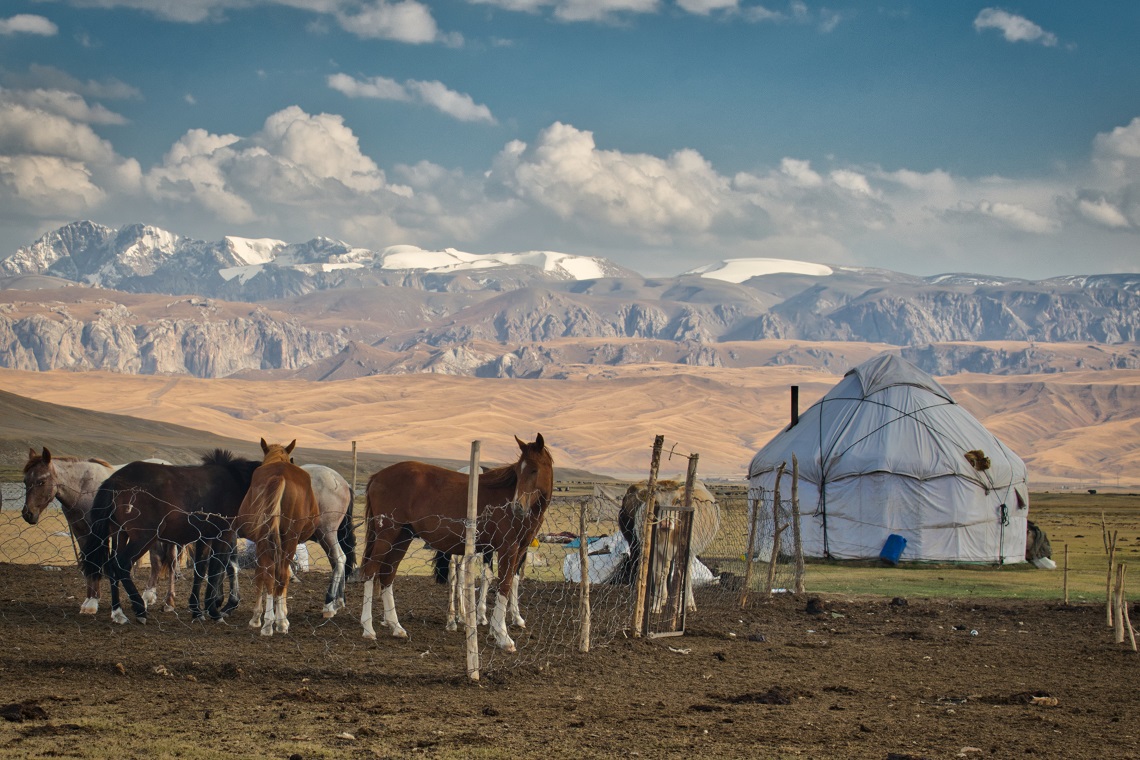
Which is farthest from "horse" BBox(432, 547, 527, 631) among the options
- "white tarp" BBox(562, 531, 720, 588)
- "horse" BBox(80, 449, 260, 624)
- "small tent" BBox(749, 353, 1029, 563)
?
"small tent" BBox(749, 353, 1029, 563)

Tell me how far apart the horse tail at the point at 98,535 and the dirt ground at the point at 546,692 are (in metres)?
0.55

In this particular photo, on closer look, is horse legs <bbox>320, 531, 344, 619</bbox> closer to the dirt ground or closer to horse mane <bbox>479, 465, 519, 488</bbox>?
the dirt ground

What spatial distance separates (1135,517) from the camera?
197 feet

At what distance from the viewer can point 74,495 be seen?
12984mm

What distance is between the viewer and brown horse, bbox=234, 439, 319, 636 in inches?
465

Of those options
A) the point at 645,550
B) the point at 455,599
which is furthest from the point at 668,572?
the point at 455,599

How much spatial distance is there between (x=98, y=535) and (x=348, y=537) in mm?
3402

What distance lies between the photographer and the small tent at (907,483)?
2636 cm

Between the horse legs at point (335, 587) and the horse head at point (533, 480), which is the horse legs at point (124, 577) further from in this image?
the horse head at point (533, 480)

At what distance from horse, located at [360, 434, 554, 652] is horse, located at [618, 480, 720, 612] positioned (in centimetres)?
149

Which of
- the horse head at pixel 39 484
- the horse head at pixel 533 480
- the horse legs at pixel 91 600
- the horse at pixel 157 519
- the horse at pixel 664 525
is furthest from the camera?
the horse at pixel 664 525

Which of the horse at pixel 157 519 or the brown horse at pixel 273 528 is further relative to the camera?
Answer: the horse at pixel 157 519

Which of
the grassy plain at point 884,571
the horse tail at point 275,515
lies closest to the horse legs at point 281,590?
the horse tail at point 275,515

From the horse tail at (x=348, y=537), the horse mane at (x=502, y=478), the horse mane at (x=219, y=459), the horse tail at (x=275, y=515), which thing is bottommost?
the horse tail at (x=348, y=537)
